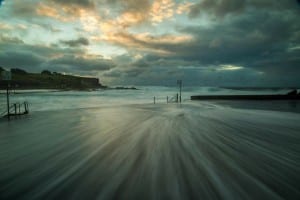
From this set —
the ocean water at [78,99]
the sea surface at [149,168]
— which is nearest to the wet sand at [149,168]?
the sea surface at [149,168]

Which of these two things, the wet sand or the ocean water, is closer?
the wet sand

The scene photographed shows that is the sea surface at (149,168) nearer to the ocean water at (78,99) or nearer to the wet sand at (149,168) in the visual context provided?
the wet sand at (149,168)

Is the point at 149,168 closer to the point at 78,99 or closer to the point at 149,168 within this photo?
the point at 149,168

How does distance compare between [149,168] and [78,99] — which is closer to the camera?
[149,168]

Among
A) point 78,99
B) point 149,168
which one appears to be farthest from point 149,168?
point 78,99

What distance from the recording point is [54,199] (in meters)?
2.77

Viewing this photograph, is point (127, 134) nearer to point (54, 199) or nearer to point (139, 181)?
point (139, 181)

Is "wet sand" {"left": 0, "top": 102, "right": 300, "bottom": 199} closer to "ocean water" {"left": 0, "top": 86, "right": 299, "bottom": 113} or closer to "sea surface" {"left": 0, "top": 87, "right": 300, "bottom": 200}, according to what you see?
"sea surface" {"left": 0, "top": 87, "right": 300, "bottom": 200}

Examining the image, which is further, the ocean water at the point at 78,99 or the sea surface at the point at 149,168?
the ocean water at the point at 78,99

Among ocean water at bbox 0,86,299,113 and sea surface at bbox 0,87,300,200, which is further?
ocean water at bbox 0,86,299,113

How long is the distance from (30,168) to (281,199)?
5.12 meters

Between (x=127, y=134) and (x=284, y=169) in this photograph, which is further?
(x=127, y=134)

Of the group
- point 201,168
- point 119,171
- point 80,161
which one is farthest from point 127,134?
point 201,168

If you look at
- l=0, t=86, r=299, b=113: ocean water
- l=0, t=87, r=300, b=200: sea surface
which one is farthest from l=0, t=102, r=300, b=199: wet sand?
l=0, t=86, r=299, b=113: ocean water
